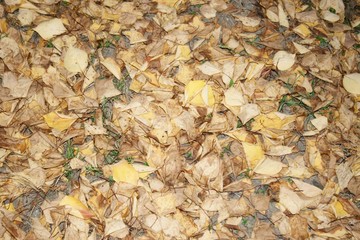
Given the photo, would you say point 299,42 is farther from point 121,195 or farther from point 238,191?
point 121,195

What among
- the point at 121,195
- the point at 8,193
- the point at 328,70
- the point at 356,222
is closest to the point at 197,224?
the point at 121,195

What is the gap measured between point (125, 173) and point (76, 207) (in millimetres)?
260

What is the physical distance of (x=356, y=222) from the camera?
5.37ft

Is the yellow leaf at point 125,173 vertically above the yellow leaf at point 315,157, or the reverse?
the yellow leaf at point 315,157

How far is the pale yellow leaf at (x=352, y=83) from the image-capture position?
1908 mm

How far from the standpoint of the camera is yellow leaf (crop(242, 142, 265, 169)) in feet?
5.59

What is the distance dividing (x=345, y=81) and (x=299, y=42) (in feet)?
1.10

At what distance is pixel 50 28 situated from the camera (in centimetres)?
198

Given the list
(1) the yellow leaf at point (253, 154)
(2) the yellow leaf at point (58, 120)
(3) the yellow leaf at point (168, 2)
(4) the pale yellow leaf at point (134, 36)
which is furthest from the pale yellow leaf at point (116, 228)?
(3) the yellow leaf at point (168, 2)

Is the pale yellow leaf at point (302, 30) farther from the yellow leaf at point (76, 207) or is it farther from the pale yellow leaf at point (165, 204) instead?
the yellow leaf at point (76, 207)

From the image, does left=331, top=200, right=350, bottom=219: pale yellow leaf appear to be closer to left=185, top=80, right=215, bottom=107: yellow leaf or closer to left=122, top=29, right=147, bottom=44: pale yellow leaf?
left=185, top=80, right=215, bottom=107: yellow leaf

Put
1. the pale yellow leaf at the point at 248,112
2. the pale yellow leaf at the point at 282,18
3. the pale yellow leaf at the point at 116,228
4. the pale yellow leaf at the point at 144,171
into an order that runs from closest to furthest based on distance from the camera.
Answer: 1. the pale yellow leaf at the point at 116,228
2. the pale yellow leaf at the point at 144,171
3. the pale yellow leaf at the point at 248,112
4. the pale yellow leaf at the point at 282,18

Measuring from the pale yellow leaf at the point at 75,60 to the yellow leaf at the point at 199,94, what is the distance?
22.5 inches

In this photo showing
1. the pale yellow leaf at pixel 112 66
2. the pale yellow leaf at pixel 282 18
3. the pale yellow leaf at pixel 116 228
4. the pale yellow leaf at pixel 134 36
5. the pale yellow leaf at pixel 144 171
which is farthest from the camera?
the pale yellow leaf at pixel 282 18
